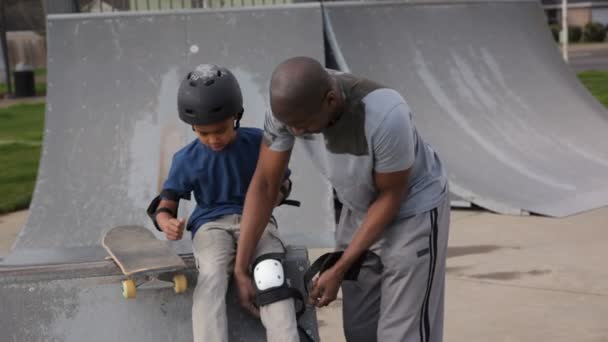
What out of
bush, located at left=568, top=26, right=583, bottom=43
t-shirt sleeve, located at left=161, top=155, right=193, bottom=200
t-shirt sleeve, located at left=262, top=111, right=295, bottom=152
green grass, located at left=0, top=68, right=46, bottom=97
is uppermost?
t-shirt sleeve, located at left=262, top=111, right=295, bottom=152

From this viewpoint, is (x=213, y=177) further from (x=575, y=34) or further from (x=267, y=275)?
(x=575, y=34)

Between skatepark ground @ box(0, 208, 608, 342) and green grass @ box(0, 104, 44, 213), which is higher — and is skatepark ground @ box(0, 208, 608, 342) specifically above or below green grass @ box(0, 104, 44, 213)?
above

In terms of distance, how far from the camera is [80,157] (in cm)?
802

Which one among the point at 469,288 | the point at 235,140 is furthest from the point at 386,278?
the point at 469,288

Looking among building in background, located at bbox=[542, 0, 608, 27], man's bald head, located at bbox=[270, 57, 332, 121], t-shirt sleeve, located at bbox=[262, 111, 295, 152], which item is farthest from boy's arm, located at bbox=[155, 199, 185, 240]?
building in background, located at bbox=[542, 0, 608, 27]

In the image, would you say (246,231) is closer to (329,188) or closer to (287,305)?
(287,305)

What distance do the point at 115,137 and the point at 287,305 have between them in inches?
188

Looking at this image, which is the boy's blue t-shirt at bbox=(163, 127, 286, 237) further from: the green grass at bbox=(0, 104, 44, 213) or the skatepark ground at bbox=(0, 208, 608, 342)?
the green grass at bbox=(0, 104, 44, 213)

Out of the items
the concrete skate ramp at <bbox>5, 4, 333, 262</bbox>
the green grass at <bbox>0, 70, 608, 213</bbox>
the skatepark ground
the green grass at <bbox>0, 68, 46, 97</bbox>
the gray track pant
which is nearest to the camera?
the gray track pant

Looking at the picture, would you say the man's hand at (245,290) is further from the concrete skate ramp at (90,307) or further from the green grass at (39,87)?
the green grass at (39,87)

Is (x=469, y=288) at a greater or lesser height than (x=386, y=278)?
lesser

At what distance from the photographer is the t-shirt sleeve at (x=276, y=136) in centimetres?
345

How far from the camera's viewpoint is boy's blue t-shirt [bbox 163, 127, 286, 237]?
3928 millimetres

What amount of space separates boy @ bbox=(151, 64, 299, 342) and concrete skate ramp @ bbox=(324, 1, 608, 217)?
15.9 ft
